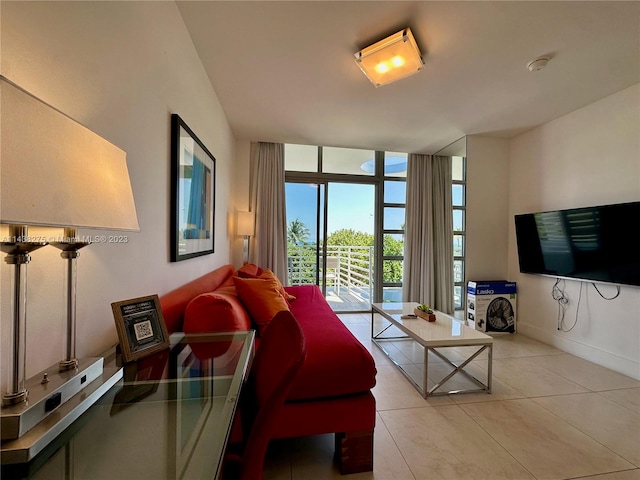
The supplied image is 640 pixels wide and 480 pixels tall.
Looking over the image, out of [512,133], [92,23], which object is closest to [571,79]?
[512,133]

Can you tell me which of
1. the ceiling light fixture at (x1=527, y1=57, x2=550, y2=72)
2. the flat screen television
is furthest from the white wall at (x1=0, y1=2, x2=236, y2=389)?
the flat screen television

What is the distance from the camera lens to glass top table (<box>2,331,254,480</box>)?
54cm

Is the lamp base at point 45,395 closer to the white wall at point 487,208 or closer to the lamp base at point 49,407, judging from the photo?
the lamp base at point 49,407

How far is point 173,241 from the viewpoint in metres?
1.61

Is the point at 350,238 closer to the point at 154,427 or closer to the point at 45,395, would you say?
the point at 154,427

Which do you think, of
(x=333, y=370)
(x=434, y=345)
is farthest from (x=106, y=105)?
(x=434, y=345)

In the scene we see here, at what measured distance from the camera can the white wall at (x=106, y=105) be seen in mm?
710

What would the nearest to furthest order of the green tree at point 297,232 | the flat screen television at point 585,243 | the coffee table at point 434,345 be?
the coffee table at point 434,345 → the flat screen television at point 585,243 → the green tree at point 297,232

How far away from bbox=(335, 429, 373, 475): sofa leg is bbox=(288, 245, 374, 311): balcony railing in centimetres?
292

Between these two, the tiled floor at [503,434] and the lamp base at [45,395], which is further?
the tiled floor at [503,434]

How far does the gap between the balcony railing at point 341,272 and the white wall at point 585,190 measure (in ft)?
6.91

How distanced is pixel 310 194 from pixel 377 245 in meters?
1.38

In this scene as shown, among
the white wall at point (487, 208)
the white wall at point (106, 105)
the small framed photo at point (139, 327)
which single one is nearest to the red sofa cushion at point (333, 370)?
the small framed photo at point (139, 327)

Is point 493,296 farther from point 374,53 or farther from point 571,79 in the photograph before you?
point 374,53
